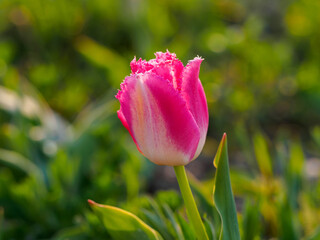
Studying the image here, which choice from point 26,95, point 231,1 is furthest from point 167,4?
point 26,95

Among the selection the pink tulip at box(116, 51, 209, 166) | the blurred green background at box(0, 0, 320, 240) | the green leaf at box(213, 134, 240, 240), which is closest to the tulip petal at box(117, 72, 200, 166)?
the pink tulip at box(116, 51, 209, 166)

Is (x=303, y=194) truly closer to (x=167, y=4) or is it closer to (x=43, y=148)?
(x=43, y=148)

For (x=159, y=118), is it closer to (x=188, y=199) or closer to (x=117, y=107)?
(x=188, y=199)

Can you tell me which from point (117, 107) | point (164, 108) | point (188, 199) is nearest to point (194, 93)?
point (164, 108)

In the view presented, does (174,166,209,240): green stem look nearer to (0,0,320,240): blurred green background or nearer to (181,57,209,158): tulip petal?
(181,57,209,158): tulip petal

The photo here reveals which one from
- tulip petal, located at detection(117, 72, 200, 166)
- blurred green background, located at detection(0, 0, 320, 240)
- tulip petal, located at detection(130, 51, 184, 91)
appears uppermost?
blurred green background, located at detection(0, 0, 320, 240)
